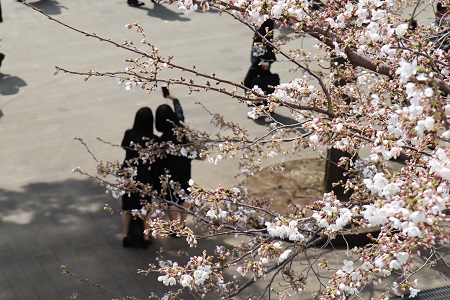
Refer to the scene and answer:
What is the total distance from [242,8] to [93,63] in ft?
35.1

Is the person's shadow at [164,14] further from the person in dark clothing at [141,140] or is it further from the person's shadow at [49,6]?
the person in dark clothing at [141,140]

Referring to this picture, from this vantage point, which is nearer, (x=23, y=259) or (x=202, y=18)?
(x=23, y=259)

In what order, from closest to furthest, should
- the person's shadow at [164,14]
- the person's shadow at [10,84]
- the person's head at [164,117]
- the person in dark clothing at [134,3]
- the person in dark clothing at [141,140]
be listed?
the person in dark clothing at [141,140], the person's head at [164,117], the person's shadow at [10,84], the person's shadow at [164,14], the person in dark clothing at [134,3]

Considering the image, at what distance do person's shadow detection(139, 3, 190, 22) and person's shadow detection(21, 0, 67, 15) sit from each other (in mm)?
1824

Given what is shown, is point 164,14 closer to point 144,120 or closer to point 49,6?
point 49,6

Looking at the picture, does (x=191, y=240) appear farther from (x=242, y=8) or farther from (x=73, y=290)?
(x=73, y=290)

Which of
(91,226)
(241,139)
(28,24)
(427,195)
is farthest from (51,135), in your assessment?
(427,195)

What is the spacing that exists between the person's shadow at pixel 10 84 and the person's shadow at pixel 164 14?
4223 mm

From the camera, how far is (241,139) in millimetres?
8266

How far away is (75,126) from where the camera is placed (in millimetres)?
14727

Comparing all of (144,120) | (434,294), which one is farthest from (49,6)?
(434,294)

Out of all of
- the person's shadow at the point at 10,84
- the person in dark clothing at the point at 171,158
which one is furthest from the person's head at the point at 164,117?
the person's shadow at the point at 10,84

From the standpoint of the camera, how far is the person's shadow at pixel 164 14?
775 inches

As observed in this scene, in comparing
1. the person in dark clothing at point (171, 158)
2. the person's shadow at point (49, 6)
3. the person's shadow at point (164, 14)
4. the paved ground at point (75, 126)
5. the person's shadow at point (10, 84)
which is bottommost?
the person's shadow at point (10, 84)
